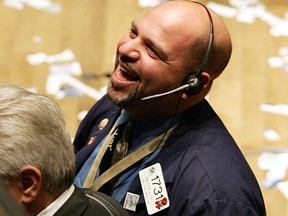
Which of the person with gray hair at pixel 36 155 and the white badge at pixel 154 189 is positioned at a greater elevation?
the person with gray hair at pixel 36 155

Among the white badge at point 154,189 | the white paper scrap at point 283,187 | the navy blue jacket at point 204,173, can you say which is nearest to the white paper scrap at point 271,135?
the white paper scrap at point 283,187

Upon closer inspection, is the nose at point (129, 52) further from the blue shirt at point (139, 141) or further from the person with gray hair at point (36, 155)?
the person with gray hair at point (36, 155)

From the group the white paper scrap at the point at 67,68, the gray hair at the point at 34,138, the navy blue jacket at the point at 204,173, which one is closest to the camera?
the gray hair at the point at 34,138

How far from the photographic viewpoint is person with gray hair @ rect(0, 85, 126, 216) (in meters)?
1.35

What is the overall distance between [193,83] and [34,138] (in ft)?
2.38

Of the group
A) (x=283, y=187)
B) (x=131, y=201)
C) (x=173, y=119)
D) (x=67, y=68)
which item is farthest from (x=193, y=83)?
(x=67, y=68)

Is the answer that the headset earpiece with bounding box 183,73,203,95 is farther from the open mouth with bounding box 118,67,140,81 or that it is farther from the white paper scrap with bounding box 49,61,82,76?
the white paper scrap with bounding box 49,61,82,76

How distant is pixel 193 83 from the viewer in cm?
196

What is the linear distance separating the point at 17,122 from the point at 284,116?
2.61 m

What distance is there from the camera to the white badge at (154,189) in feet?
6.33

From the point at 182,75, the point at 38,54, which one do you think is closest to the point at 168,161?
the point at 182,75

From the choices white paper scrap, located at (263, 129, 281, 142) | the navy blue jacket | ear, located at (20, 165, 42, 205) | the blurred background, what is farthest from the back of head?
white paper scrap, located at (263, 129, 281, 142)

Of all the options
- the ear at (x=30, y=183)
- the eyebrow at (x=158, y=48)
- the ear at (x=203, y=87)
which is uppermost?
the ear at (x=30, y=183)

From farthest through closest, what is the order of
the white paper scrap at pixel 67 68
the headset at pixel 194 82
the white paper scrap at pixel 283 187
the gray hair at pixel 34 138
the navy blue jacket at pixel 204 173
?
the white paper scrap at pixel 67 68
the white paper scrap at pixel 283 187
the headset at pixel 194 82
the navy blue jacket at pixel 204 173
the gray hair at pixel 34 138
